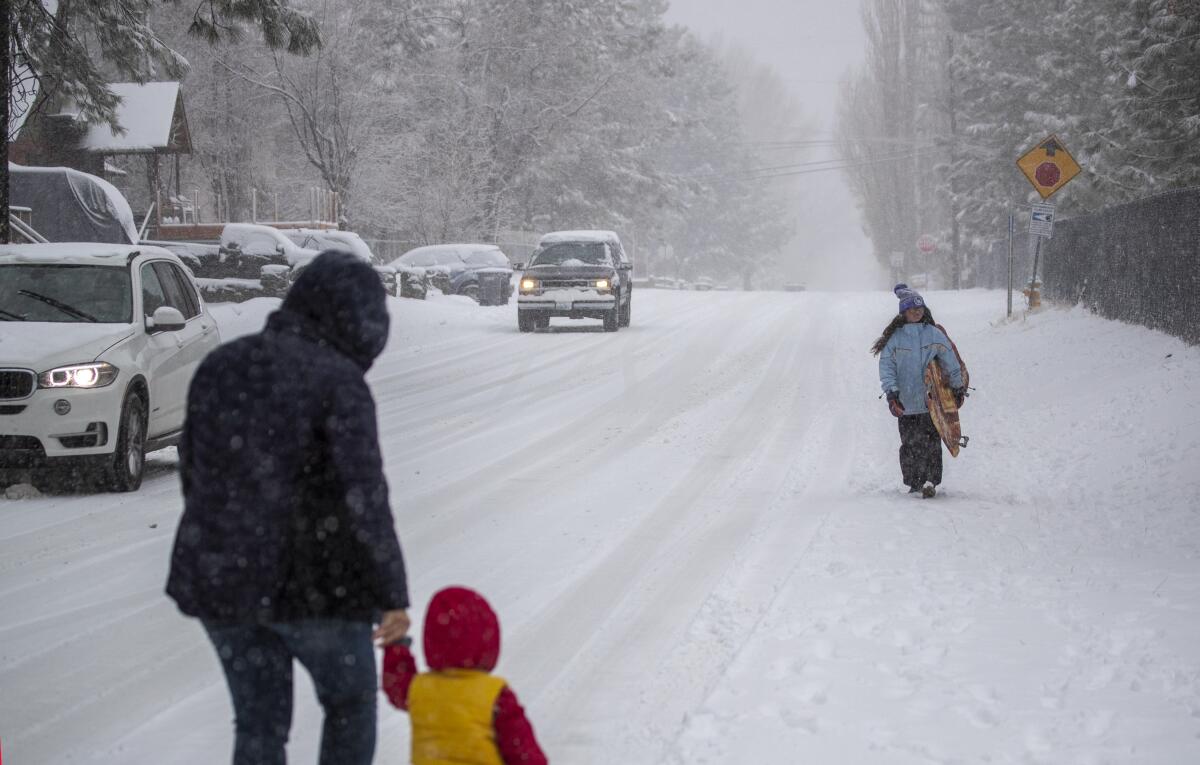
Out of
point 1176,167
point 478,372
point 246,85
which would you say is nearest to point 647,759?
point 478,372


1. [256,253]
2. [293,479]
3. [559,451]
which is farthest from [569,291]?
[293,479]

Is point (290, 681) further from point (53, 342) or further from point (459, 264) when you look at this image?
point (459, 264)

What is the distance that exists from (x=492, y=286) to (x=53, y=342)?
2493 centimetres

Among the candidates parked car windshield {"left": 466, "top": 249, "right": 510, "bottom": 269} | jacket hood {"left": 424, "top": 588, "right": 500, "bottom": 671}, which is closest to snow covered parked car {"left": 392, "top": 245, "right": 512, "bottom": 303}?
parked car windshield {"left": 466, "top": 249, "right": 510, "bottom": 269}

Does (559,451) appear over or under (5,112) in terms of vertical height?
under

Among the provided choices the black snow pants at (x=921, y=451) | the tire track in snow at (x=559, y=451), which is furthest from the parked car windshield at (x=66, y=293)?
the black snow pants at (x=921, y=451)

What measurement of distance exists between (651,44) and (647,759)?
5367cm

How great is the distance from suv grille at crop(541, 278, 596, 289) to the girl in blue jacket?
1660 centimetres

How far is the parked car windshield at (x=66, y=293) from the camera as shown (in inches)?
414

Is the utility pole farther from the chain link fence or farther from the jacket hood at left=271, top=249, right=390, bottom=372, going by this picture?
the chain link fence

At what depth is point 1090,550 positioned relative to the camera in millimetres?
8406

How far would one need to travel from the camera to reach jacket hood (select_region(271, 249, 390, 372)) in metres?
3.24

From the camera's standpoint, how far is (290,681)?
3387mm

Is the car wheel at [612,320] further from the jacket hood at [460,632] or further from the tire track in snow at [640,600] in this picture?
the jacket hood at [460,632]
